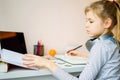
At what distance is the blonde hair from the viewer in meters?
0.92

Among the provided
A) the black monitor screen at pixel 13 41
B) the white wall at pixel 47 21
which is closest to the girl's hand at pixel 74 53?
the white wall at pixel 47 21

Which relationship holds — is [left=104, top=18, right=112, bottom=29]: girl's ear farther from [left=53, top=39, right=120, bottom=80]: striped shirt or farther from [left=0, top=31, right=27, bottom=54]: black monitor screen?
[left=0, top=31, right=27, bottom=54]: black monitor screen

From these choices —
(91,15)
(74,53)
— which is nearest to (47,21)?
(74,53)

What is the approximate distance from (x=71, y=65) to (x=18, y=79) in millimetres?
320

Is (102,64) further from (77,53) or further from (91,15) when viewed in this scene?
(77,53)

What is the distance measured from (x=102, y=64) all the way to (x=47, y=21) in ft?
2.40

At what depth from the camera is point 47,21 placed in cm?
148

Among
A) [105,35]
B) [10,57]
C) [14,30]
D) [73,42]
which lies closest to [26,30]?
[14,30]

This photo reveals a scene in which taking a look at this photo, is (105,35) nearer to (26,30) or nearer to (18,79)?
(18,79)

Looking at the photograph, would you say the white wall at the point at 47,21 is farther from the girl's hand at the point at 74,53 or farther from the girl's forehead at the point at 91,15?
the girl's forehead at the point at 91,15

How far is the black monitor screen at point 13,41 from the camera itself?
1.15m

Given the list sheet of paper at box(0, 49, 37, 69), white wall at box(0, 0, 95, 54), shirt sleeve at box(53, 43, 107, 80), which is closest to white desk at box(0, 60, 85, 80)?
sheet of paper at box(0, 49, 37, 69)

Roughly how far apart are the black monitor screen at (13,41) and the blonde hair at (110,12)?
0.54 metres

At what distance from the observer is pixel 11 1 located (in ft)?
4.40
